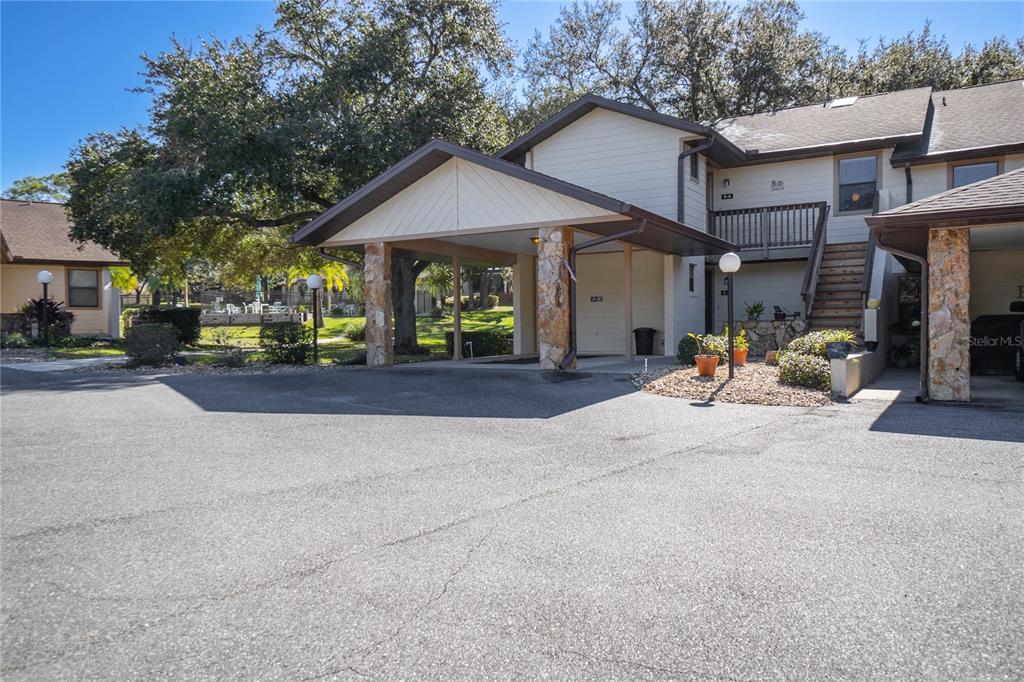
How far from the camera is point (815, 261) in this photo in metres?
15.3

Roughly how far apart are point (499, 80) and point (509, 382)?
50.9 feet

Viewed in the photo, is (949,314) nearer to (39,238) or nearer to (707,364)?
(707,364)

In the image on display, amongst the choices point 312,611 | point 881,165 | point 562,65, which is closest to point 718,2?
point 562,65

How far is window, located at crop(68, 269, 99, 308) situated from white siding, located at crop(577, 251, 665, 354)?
66.5 feet

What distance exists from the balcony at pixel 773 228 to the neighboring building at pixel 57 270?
22.1 meters

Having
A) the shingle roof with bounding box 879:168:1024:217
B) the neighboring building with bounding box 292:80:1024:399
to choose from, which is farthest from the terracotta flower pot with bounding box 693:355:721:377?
the shingle roof with bounding box 879:168:1024:217

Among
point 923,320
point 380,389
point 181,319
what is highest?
point 181,319

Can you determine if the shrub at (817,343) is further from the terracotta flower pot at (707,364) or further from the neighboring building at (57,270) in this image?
the neighboring building at (57,270)

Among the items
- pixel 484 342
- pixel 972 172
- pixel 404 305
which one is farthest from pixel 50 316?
pixel 972 172

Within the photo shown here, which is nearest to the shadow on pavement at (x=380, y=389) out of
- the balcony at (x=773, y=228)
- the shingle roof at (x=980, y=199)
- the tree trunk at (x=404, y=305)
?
the shingle roof at (x=980, y=199)

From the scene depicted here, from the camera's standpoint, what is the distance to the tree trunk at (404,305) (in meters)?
21.2

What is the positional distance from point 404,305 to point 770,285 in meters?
Result: 11.1

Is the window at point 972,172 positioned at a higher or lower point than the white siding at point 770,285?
higher

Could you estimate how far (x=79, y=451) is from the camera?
6.71 m
